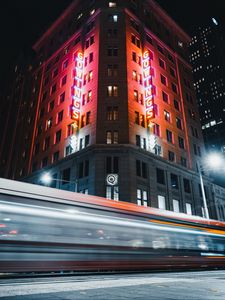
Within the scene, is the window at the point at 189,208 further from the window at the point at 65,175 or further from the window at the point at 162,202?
the window at the point at 65,175

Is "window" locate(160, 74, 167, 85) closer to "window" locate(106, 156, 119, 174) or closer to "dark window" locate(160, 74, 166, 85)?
"dark window" locate(160, 74, 166, 85)

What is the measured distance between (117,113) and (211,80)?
98979 mm

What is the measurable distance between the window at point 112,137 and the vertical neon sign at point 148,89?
5.45m

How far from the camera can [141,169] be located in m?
28.3

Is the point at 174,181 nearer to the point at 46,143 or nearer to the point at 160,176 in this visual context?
the point at 160,176

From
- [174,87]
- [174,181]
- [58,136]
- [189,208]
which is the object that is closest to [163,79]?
[174,87]

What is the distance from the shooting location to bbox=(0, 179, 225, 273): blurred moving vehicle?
7164 millimetres

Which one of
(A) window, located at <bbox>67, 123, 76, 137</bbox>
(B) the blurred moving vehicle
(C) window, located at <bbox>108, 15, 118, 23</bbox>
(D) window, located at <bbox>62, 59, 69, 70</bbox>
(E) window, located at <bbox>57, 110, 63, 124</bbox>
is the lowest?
(B) the blurred moving vehicle

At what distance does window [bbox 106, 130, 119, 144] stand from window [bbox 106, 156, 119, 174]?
220cm

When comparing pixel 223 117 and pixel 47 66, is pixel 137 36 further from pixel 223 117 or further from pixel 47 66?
pixel 223 117

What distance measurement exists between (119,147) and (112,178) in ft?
12.5

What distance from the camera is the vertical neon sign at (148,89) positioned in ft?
104

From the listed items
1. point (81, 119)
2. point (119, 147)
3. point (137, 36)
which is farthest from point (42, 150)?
point (137, 36)

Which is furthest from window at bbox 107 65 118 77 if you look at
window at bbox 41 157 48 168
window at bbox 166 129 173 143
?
window at bbox 41 157 48 168
